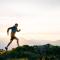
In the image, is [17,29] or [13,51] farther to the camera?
[17,29]

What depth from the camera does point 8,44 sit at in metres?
33.0

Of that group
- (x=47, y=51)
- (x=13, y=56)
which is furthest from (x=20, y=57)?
(x=47, y=51)

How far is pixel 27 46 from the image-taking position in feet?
101

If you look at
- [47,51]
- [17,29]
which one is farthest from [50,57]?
[17,29]

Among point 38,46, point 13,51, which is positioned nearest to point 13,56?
point 13,51

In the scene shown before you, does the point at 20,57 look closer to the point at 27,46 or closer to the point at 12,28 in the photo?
the point at 27,46

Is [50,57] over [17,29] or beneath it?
beneath

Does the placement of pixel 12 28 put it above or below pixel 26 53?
above

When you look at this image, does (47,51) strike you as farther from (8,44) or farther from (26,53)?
(8,44)

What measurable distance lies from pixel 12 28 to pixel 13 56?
4.06 metres

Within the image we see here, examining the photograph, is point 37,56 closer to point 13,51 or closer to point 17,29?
point 13,51

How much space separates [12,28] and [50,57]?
4.98 meters

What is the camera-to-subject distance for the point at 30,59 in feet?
96.6

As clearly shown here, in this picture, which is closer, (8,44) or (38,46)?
(38,46)
